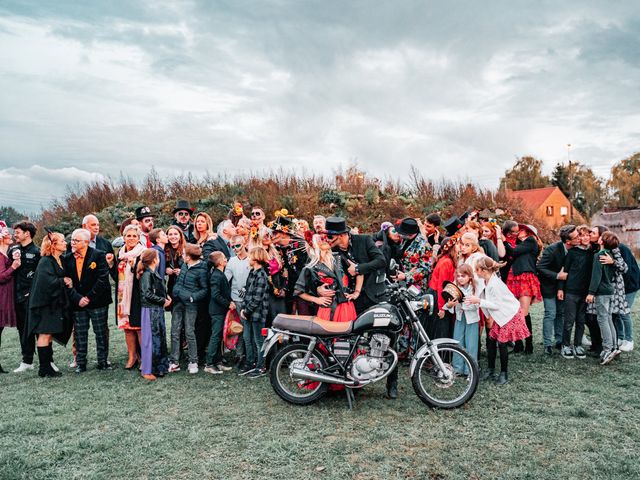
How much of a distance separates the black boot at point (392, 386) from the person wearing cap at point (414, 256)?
5.54ft

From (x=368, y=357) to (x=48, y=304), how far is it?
415 centimetres

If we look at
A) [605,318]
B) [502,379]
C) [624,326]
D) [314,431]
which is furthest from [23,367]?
[624,326]

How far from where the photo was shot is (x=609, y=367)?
21.2 ft

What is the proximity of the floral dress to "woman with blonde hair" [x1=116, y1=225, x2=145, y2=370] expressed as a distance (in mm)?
3489

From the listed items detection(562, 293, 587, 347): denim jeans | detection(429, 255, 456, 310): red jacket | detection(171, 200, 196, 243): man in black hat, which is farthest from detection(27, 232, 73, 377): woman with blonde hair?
detection(562, 293, 587, 347): denim jeans

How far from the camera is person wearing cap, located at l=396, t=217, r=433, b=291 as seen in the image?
22.6 feet

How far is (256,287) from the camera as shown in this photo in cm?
642

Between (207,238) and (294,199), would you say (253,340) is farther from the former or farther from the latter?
(294,199)

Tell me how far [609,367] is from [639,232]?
89.3 ft

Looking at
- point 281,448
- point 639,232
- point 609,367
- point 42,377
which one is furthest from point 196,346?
point 639,232

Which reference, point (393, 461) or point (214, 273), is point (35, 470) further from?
point (214, 273)

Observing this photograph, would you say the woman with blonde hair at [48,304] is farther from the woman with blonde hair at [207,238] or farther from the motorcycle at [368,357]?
the motorcycle at [368,357]

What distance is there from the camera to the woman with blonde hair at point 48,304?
6535 millimetres

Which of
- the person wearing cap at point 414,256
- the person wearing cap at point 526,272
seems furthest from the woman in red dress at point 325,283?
the person wearing cap at point 526,272
